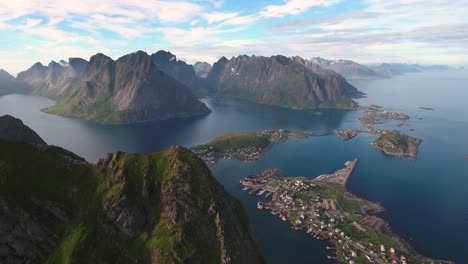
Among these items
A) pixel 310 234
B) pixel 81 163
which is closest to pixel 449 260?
pixel 310 234

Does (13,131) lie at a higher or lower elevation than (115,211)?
higher

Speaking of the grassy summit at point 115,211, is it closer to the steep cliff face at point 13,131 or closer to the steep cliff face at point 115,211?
the steep cliff face at point 115,211

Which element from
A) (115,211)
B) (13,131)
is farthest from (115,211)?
(13,131)

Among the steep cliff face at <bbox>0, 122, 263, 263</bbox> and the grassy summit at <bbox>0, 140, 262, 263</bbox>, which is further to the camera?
the grassy summit at <bbox>0, 140, 262, 263</bbox>

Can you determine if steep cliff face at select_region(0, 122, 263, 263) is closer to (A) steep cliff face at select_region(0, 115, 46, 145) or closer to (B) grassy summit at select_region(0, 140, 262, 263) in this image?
(B) grassy summit at select_region(0, 140, 262, 263)

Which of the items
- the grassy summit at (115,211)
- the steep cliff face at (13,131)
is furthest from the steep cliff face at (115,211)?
the steep cliff face at (13,131)

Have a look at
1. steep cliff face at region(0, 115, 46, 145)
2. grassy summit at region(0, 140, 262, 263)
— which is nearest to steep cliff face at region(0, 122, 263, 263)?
grassy summit at region(0, 140, 262, 263)

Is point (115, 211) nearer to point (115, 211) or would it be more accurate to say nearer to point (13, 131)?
point (115, 211)
